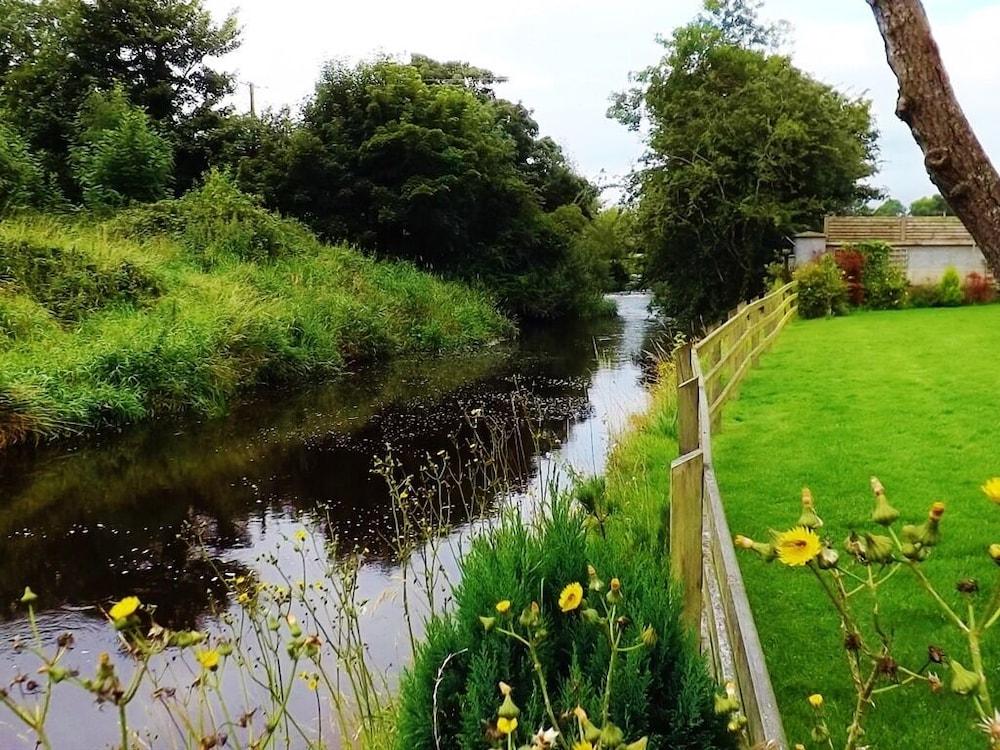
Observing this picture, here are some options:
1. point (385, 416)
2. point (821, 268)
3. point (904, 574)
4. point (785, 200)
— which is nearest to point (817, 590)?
point (904, 574)

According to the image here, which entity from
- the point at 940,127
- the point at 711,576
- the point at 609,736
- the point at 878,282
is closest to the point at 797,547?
the point at 609,736

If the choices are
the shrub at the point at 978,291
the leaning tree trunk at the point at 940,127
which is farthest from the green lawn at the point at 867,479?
the shrub at the point at 978,291

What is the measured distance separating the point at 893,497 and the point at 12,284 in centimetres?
1231

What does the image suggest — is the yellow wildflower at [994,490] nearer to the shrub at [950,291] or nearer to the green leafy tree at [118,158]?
the green leafy tree at [118,158]

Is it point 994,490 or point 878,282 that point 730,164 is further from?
point 994,490

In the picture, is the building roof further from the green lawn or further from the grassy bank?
the grassy bank

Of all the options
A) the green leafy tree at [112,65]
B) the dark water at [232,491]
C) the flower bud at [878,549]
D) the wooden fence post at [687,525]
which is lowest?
the dark water at [232,491]

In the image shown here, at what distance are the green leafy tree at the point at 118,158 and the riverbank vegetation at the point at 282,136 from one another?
50 millimetres

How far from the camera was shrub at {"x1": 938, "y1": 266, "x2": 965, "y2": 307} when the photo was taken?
67.3 ft

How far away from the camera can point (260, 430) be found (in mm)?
10047

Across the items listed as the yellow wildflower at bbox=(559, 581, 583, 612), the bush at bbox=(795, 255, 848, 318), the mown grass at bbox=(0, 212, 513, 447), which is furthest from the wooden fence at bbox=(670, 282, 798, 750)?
the bush at bbox=(795, 255, 848, 318)

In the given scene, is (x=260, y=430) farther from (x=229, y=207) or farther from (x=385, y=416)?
(x=229, y=207)

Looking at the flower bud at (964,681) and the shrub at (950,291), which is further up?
the flower bud at (964,681)

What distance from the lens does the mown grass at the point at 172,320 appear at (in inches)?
383
